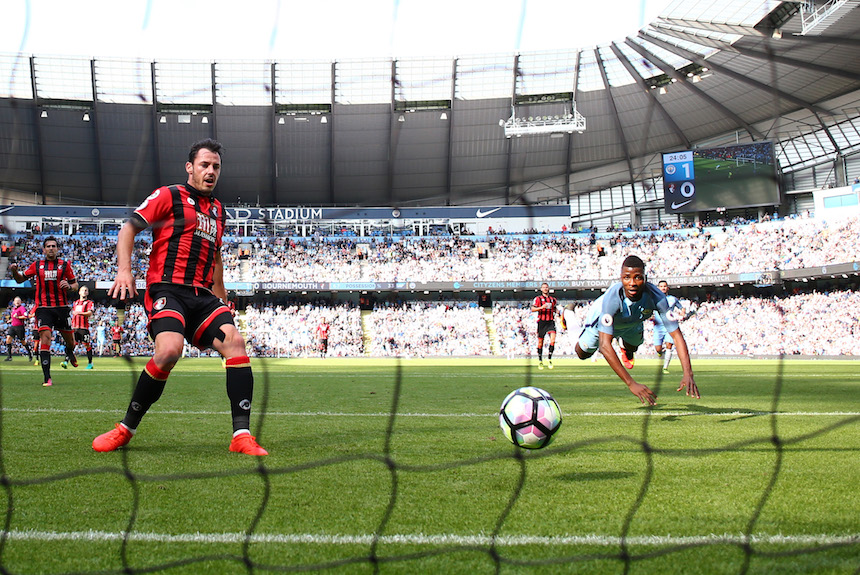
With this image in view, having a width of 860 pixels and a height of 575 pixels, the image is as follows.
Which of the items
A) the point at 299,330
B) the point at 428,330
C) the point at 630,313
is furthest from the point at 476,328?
the point at 630,313

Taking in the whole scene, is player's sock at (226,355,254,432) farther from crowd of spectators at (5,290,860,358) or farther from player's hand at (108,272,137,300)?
crowd of spectators at (5,290,860,358)

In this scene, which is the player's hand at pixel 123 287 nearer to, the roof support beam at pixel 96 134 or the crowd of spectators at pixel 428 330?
the crowd of spectators at pixel 428 330

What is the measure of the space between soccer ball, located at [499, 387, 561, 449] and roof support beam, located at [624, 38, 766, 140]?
1428 inches

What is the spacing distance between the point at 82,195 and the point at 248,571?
48.3m

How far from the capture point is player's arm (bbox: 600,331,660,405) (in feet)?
16.4

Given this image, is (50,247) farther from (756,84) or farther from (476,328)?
(756,84)

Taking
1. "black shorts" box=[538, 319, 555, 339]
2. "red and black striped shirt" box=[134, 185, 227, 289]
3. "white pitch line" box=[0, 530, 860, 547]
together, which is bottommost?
"white pitch line" box=[0, 530, 860, 547]

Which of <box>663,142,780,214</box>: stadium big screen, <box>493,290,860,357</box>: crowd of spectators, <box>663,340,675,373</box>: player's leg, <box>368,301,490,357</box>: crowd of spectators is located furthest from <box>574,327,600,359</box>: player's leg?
<box>663,142,780,214</box>: stadium big screen

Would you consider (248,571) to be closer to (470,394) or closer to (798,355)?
(470,394)

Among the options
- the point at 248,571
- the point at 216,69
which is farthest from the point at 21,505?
the point at 216,69

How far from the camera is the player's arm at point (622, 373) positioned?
5.01 meters

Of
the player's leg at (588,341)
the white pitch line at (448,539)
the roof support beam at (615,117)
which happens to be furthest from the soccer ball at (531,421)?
the roof support beam at (615,117)

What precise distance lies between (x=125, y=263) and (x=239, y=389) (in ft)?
3.63

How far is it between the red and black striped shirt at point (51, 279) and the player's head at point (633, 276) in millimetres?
7893
